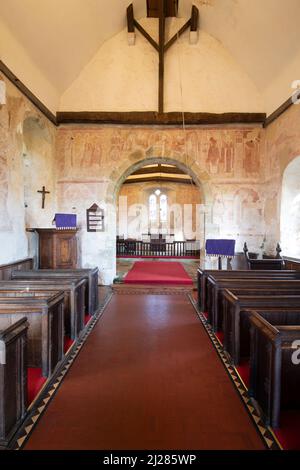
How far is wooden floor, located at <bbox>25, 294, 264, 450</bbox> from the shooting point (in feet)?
7.64

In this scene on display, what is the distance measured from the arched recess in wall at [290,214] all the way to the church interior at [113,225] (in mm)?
57

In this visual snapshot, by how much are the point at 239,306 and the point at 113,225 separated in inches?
252

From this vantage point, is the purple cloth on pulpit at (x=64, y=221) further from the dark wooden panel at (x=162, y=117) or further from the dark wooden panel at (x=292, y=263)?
the dark wooden panel at (x=292, y=263)

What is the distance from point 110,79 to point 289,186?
6735mm

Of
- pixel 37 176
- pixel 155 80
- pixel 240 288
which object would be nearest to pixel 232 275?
pixel 240 288

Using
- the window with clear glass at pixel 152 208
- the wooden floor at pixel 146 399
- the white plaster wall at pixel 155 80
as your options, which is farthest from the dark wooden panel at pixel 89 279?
the window with clear glass at pixel 152 208

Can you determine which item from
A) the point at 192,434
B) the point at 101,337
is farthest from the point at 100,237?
the point at 192,434

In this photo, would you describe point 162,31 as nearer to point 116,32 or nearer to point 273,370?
point 116,32

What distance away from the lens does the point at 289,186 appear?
7895mm

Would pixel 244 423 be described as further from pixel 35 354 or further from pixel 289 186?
pixel 289 186

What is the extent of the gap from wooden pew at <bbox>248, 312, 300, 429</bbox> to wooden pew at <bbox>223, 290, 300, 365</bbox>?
0.54m

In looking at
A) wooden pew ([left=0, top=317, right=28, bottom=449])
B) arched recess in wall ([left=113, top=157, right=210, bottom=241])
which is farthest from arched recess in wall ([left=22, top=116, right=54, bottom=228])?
arched recess in wall ([left=113, top=157, right=210, bottom=241])

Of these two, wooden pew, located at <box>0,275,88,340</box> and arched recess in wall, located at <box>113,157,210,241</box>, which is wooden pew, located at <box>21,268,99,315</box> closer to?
wooden pew, located at <box>0,275,88,340</box>

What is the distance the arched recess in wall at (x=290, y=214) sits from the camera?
7.82 m
